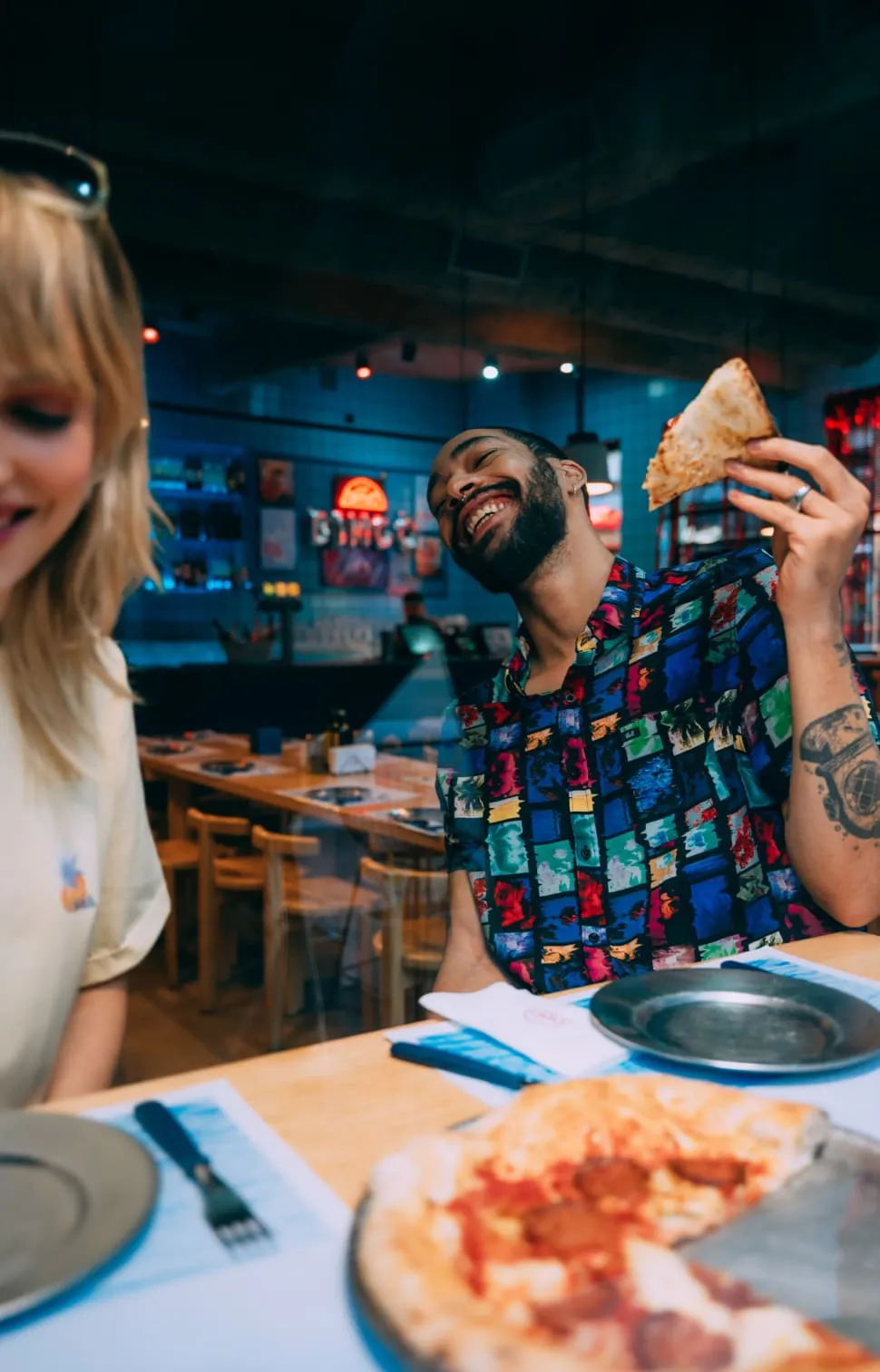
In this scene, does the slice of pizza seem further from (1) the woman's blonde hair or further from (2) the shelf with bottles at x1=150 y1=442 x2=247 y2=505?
(2) the shelf with bottles at x1=150 y1=442 x2=247 y2=505

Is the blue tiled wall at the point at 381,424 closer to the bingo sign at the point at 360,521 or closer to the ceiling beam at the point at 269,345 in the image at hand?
the bingo sign at the point at 360,521

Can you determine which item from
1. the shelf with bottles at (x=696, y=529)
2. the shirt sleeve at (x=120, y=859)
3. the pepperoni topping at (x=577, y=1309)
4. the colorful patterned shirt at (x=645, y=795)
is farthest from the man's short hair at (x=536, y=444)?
the shelf with bottles at (x=696, y=529)

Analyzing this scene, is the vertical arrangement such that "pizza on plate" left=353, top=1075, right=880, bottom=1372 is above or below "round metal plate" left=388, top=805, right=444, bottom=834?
above

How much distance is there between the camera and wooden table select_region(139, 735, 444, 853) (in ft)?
10.8

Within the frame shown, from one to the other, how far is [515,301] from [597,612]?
17.8 feet

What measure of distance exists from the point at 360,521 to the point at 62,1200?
10214 mm

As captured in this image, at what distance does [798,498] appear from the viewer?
1.40 m

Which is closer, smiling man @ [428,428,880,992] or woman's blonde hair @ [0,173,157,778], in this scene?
woman's blonde hair @ [0,173,157,778]

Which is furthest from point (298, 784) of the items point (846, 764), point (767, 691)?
point (846, 764)

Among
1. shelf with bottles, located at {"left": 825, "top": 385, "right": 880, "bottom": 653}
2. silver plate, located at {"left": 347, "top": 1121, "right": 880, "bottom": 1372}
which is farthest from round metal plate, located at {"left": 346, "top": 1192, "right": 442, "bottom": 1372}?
shelf with bottles, located at {"left": 825, "top": 385, "right": 880, "bottom": 653}

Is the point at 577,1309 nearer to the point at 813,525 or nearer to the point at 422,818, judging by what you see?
the point at 813,525

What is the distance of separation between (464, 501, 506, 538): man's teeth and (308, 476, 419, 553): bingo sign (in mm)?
8597

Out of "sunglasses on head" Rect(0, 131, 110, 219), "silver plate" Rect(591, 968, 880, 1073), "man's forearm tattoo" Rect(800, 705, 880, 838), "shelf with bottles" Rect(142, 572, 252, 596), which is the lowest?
"silver plate" Rect(591, 968, 880, 1073)

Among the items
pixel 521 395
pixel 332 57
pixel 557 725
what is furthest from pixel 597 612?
pixel 521 395
